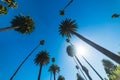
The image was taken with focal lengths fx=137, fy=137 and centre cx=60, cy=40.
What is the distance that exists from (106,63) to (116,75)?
2655 cm

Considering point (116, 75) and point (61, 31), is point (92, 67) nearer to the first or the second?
point (116, 75)

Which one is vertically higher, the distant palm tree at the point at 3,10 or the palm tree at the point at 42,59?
the palm tree at the point at 42,59

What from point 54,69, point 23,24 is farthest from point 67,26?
point 54,69

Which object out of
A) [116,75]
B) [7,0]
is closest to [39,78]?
[116,75]

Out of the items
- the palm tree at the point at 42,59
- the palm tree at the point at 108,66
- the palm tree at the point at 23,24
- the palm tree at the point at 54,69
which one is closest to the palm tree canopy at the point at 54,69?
the palm tree at the point at 54,69

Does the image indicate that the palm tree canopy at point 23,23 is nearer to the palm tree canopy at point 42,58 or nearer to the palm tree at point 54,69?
the palm tree canopy at point 42,58

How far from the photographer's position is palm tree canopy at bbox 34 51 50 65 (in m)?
48.8

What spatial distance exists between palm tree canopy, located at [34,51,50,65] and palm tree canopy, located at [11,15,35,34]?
49.6 ft

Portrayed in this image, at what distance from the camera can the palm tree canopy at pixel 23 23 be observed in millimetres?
34475

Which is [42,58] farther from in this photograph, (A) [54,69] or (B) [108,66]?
(B) [108,66]

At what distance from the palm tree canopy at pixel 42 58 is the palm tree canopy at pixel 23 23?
15116 millimetres

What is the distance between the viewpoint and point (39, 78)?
3681cm

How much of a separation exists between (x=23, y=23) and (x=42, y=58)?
18011mm

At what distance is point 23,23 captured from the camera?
35.3 m
